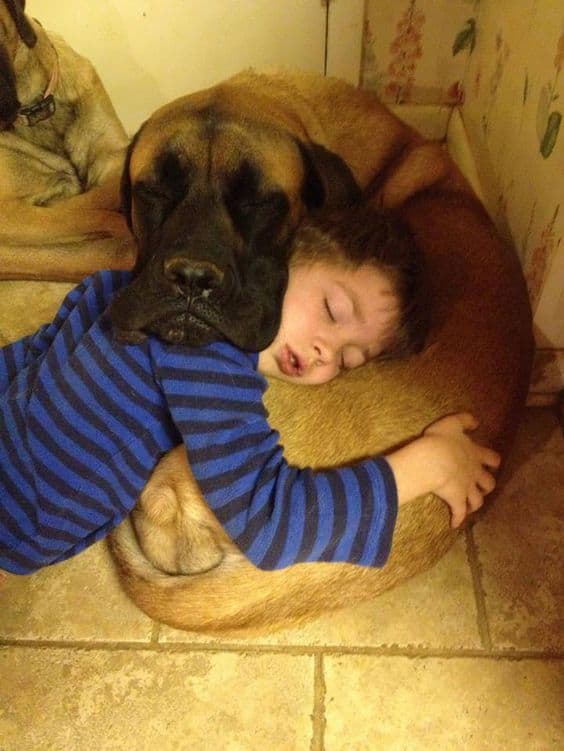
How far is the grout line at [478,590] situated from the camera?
1.21 metres

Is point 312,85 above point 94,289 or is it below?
above

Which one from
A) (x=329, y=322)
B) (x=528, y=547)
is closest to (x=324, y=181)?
(x=329, y=322)

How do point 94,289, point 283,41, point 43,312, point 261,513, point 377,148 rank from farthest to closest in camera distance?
point 283,41, point 43,312, point 377,148, point 94,289, point 261,513

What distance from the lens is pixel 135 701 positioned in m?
1.14

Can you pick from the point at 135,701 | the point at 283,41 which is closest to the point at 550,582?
the point at 135,701

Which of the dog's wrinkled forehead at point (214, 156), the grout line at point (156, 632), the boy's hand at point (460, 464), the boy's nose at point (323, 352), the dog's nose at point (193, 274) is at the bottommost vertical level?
the grout line at point (156, 632)

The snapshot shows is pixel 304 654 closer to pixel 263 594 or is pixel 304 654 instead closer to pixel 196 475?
pixel 263 594

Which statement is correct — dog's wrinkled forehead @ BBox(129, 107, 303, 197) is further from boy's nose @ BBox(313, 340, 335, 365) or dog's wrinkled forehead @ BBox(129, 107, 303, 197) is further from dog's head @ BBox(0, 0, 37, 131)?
dog's head @ BBox(0, 0, 37, 131)

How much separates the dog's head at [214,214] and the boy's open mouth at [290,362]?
0.04 metres

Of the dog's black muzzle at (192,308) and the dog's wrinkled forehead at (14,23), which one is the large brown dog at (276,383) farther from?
the dog's wrinkled forehead at (14,23)

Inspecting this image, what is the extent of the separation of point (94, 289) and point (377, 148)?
2.41ft

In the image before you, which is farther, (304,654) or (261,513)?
(304,654)

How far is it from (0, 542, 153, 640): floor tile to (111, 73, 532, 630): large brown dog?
81 mm

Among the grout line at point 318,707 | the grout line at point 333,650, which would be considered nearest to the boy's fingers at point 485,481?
the grout line at point 333,650
